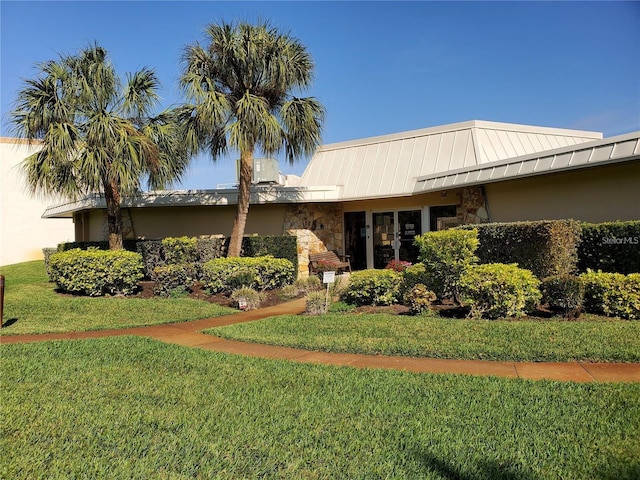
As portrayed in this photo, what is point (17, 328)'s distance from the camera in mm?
7832

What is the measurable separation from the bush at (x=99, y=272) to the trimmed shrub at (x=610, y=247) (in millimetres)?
10307

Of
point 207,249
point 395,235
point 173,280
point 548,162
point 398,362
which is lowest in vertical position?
point 398,362

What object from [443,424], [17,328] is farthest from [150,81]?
[443,424]

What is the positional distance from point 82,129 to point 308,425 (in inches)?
436

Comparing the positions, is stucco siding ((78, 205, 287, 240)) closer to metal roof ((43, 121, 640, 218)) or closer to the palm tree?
metal roof ((43, 121, 640, 218))

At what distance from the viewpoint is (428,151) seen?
14094 millimetres

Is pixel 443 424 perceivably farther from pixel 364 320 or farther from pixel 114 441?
pixel 364 320

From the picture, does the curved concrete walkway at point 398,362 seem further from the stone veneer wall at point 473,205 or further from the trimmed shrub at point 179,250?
the stone veneer wall at point 473,205

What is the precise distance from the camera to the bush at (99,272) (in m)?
11.4

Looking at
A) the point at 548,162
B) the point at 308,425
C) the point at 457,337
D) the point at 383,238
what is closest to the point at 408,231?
the point at 383,238

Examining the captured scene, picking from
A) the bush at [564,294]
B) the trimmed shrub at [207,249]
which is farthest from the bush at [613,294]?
the trimmed shrub at [207,249]

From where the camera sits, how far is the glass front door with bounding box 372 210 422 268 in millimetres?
14422

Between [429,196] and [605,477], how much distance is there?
11.7 meters

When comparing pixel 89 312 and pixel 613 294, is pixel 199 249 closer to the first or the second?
pixel 89 312
